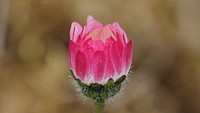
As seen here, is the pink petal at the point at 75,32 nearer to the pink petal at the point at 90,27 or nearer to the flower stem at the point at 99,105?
the pink petal at the point at 90,27

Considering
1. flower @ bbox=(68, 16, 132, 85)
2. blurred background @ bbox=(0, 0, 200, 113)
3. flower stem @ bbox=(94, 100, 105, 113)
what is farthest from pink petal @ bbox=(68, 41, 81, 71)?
blurred background @ bbox=(0, 0, 200, 113)

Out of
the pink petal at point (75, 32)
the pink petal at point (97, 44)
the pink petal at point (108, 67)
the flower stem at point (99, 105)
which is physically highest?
the pink petal at point (75, 32)

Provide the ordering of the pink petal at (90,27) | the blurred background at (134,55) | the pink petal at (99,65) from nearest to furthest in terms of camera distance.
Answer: the pink petal at (99,65), the pink petal at (90,27), the blurred background at (134,55)

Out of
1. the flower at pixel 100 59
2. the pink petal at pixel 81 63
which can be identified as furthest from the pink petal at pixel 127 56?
the pink petal at pixel 81 63

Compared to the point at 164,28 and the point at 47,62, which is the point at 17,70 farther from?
the point at 164,28

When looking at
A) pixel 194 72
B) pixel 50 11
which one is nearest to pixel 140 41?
pixel 194 72

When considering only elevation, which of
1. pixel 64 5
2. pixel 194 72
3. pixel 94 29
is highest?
pixel 64 5

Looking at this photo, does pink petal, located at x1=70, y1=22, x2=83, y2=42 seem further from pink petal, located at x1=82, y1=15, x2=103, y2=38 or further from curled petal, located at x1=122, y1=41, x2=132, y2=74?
curled petal, located at x1=122, y1=41, x2=132, y2=74
